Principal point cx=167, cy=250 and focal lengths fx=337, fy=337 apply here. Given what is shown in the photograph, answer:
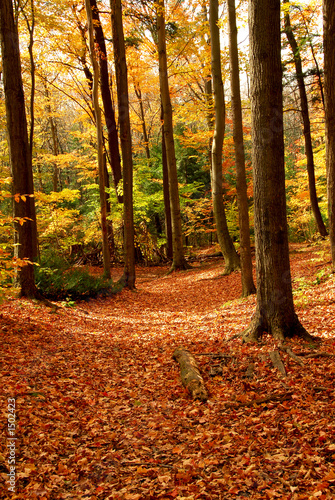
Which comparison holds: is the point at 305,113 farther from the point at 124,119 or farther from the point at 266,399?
the point at 266,399

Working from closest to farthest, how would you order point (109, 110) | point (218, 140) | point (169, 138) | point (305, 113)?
point (218, 140)
point (169, 138)
point (305, 113)
point (109, 110)

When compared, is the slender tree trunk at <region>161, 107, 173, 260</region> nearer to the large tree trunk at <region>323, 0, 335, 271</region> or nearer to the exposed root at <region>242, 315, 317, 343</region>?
the large tree trunk at <region>323, 0, 335, 271</region>

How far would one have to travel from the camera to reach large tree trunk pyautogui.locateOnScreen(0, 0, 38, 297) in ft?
22.1

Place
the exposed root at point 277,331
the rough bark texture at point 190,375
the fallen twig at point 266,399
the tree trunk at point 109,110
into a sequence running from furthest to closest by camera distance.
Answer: the tree trunk at point 109,110, the exposed root at point 277,331, the rough bark texture at point 190,375, the fallen twig at point 266,399

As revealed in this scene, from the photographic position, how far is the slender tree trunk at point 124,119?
9.80 metres

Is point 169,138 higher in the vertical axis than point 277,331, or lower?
higher

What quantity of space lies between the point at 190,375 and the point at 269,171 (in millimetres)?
2725

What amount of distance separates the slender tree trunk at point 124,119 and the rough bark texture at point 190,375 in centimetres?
601

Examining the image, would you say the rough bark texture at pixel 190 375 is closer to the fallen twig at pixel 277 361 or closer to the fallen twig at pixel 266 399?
the fallen twig at pixel 266 399

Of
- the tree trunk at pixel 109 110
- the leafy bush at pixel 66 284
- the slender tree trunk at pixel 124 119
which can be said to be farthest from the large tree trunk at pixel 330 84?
the tree trunk at pixel 109 110

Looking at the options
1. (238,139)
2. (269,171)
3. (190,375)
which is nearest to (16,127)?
Result: (238,139)

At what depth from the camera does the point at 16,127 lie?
23.0ft

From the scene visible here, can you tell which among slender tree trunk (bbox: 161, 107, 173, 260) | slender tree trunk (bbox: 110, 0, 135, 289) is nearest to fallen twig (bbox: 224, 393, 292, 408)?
slender tree trunk (bbox: 110, 0, 135, 289)

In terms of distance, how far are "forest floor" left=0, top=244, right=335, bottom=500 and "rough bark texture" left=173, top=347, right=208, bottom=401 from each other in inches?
4.2
